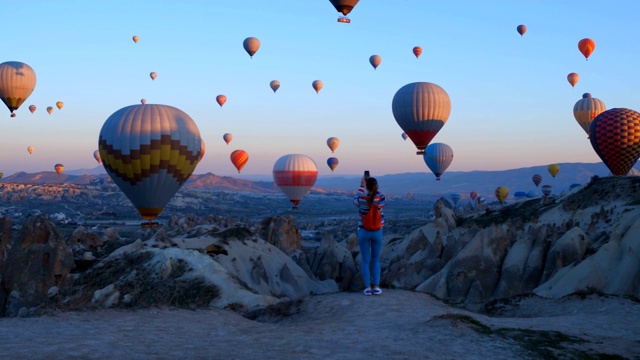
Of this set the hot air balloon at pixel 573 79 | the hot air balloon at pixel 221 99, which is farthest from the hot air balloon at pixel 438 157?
the hot air balloon at pixel 221 99

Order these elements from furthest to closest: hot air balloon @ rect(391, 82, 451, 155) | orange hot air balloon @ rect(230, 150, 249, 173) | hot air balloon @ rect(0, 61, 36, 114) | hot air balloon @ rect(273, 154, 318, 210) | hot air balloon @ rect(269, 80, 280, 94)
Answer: orange hot air balloon @ rect(230, 150, 249, 173) → hot air balloon @ rect(269, 80, 280, 94) → hot air balloon @ rect(273, 154, 318, 210) → hot air balloon @ rect(0, 61, 36, 114) → hot air balloon @ rect(391, 82, 451, 155)

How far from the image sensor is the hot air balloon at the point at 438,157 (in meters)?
92.0

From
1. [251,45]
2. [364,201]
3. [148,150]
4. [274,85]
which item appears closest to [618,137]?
[148,150]

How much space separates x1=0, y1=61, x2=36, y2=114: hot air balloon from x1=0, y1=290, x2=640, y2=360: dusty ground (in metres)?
65.5

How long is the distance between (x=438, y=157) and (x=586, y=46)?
2399cm

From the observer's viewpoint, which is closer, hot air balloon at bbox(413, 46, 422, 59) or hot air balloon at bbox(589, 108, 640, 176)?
hot air balloon at bbox(589, 108, 640, 176)

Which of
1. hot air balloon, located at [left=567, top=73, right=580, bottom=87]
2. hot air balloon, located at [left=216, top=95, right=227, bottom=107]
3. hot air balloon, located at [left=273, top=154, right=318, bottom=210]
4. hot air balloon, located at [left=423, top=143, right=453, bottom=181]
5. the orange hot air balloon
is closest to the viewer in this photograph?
hot air balloon, located at [left=273, top=154, right=318, bottom=210]

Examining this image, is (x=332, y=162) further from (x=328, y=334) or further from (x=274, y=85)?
(x=328, y=334)

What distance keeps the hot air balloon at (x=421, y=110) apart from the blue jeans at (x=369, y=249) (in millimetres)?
47400

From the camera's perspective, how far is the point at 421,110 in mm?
61625

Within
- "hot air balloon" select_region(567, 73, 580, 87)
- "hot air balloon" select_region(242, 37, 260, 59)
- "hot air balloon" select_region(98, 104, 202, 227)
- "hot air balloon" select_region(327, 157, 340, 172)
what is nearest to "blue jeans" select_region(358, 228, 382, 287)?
"hot air balloon" select_region(98, 104, 202, 227)

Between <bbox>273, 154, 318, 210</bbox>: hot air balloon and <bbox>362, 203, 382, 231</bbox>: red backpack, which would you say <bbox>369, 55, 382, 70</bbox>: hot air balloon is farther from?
<bbox>362, 203, 382, 231</bbox>: red backpack

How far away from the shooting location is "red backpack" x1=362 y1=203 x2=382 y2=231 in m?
14.9

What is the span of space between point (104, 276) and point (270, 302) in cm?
667
